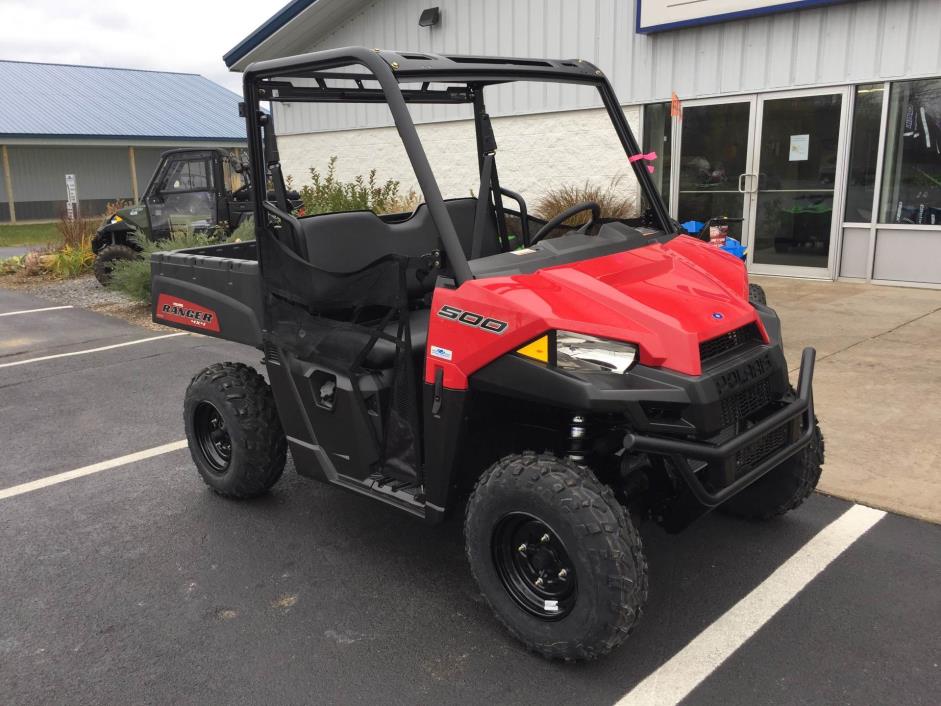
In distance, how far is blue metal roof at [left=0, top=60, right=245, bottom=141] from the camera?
2555cm

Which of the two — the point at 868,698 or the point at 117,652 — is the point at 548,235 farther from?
the point at 117,652

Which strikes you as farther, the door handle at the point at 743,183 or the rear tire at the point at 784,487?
the door handle at the point at 743,183

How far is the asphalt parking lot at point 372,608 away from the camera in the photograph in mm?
2564

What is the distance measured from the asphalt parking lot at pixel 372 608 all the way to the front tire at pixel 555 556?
16cm

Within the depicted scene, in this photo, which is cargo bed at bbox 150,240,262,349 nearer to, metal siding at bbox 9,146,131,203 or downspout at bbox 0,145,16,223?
downspout at bbox 0,145,16,223

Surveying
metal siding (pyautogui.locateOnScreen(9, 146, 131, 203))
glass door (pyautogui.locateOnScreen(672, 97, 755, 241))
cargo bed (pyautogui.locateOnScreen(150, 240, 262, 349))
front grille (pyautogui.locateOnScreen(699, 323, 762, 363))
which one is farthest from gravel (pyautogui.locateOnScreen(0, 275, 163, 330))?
metal siding (pyautogui.locateOnScreen(9, 146, 131, 203))

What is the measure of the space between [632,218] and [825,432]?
1.93 meters

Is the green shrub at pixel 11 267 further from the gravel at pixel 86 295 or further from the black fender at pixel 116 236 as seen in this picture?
the black fender at pixel 116 236

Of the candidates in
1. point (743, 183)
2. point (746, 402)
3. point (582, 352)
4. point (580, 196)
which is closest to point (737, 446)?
point (746, 402)

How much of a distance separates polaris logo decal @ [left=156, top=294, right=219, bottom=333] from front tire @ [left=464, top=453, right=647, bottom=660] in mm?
1798

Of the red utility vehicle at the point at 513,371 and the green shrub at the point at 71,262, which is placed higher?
the red utility vehicle at the point at 513,371

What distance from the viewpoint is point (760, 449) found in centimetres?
278

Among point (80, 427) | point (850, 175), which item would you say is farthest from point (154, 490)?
→ point (850, 175)

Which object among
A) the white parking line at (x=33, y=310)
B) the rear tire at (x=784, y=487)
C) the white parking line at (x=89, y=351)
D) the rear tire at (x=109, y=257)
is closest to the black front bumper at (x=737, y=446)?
the rear tire at (x=784, y=487)
